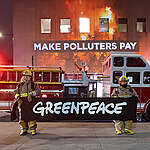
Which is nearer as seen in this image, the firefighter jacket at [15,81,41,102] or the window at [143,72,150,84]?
the firefighter jacket at [15,81,41,102]

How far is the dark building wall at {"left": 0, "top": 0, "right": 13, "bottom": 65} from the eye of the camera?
17906mm

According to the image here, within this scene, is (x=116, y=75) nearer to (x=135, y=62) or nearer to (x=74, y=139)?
(x=135, y=62)

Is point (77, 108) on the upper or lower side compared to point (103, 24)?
lower

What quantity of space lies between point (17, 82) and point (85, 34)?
365 inches

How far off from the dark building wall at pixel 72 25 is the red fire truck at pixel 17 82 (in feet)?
25.4

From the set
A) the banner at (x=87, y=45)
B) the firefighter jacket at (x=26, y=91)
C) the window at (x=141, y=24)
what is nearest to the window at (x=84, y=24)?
the banner at (x=87, y=45)

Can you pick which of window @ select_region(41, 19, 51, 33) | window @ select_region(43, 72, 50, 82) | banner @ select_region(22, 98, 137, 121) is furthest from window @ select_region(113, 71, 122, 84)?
window @ select_region(41, 19, 51, 33)

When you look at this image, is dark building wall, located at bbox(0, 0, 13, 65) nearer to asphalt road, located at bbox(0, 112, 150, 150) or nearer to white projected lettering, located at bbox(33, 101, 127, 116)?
asphalt road, located at bbox(0, 112, 150, 150)

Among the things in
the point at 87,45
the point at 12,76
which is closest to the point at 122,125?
the point at 12,76

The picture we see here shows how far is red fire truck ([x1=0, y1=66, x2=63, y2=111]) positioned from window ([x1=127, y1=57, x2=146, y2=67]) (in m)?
2.94

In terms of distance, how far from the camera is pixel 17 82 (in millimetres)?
8805

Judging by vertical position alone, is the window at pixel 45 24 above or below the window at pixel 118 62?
above

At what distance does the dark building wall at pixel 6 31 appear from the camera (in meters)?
17.9

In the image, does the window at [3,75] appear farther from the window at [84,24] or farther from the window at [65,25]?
the window at [84,24]
